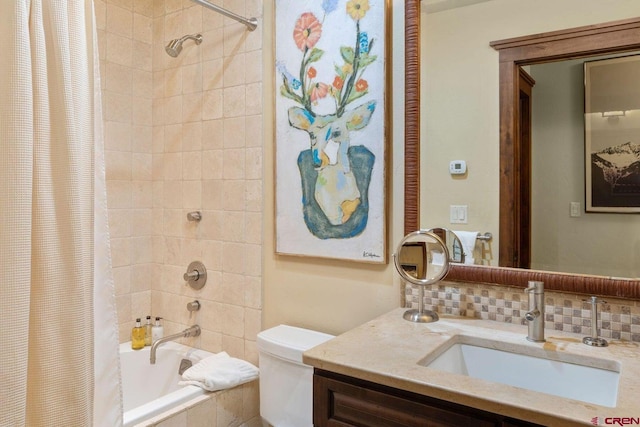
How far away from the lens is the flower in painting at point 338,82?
170 centimetres

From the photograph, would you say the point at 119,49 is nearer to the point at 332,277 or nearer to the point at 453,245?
the point at 332,277

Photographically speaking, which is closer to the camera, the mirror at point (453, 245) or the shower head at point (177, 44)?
the mirror at point (453, 245)

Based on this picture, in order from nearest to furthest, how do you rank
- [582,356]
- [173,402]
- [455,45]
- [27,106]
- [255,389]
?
[27,106], [582,356], [455,45], [173,402], [255,389]

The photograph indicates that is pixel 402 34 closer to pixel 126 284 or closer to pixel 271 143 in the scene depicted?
Answer: pixel 271 143

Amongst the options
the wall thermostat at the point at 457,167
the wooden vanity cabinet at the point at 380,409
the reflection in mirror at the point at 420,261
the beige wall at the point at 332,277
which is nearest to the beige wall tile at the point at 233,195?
the beige wall at the point at 332,277

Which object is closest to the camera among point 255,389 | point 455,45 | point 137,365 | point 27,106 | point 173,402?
point 27,106

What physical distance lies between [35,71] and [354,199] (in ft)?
3.50

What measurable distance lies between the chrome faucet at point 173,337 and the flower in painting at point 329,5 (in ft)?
5.15

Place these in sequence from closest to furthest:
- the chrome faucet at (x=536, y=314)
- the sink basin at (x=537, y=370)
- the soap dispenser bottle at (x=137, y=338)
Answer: the sink basin at (x=537, y=370)
the chrome faucet at (x=536, y=314)
the soap dispenser bottle at (x=137, y=338)

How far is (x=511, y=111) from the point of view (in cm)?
140

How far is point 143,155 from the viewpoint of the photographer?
2350 mm

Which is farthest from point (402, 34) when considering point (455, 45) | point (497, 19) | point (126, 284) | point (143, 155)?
point (126, 284)

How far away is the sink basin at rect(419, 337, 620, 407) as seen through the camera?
1.08 metres
